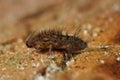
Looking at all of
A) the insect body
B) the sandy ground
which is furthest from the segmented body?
the sandy ground

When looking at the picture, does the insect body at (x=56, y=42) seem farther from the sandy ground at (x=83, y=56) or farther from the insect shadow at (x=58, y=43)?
the sandy ground at (x=83, y=56)

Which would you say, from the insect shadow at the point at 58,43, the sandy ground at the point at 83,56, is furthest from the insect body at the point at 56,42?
the sandy ground at the point at 83,56

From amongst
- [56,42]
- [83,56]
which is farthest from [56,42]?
[83,56]

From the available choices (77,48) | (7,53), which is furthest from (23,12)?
(77,48)

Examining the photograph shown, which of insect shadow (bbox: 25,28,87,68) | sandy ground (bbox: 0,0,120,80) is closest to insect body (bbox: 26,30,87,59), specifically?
insect shadow (bbox: 25,28,87,68)

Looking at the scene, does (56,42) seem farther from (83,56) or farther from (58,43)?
(83,56)

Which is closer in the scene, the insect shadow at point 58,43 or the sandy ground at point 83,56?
the sandy ground at point 83,56

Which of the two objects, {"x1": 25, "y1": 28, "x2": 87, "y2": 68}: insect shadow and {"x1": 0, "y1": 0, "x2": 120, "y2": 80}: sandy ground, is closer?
{"x1": 0, "y1": 0, "x2": 120, "y2": 80}: sandy ground

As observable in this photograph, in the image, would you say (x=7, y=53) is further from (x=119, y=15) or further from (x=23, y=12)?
(x=23, y=12)

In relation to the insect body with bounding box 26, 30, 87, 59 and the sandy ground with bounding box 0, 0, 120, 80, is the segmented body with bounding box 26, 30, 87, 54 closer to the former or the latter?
the insect body with bounding box 26, 30, 87, 59
